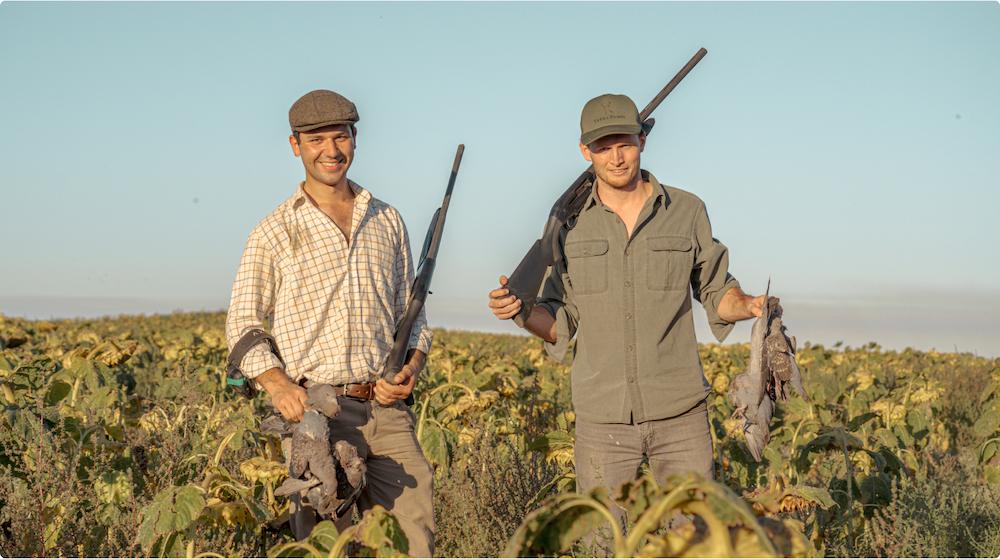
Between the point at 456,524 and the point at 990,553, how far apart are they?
2564mm

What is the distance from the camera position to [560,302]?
3947 millimetres

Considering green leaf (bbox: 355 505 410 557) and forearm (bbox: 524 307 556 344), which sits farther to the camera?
forearm (bbox: 524 307 556 344)

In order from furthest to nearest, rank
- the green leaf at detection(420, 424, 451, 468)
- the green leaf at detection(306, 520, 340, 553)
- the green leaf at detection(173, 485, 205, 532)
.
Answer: the green leaf at detection(420, 424, 451, 468), the green leaf at detection(173, 485, 205, 532), the green leaf at detection(306, 520, 340, 553)

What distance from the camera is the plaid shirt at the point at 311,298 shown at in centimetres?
369

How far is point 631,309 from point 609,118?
2.28ft

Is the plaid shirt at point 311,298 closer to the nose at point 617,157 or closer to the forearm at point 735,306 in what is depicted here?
the nose at point 617,157

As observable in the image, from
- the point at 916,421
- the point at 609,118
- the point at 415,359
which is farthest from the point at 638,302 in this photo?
the point at 916,421

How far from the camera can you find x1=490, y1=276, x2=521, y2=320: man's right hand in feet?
12.0

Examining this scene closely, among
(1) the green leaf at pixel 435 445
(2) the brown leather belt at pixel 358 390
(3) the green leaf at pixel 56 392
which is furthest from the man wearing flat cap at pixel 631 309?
(3) the green leaf at pixel 56 392

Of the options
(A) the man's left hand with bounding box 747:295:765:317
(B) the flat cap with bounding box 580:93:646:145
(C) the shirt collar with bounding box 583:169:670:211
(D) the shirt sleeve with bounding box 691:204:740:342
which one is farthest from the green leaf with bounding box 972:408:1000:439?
(B) the flat cap with bounding box 580:93:646:145

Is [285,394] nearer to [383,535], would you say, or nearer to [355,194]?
[355,194]

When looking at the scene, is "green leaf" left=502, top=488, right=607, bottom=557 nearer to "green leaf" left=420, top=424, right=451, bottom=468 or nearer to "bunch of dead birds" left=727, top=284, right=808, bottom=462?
"bunch of dead birds" left=727, top=284, right=808, bottom=462

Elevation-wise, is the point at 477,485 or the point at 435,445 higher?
the point at 435,445

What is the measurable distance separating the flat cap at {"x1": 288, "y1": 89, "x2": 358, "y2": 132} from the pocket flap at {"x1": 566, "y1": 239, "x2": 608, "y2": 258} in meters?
0.93
